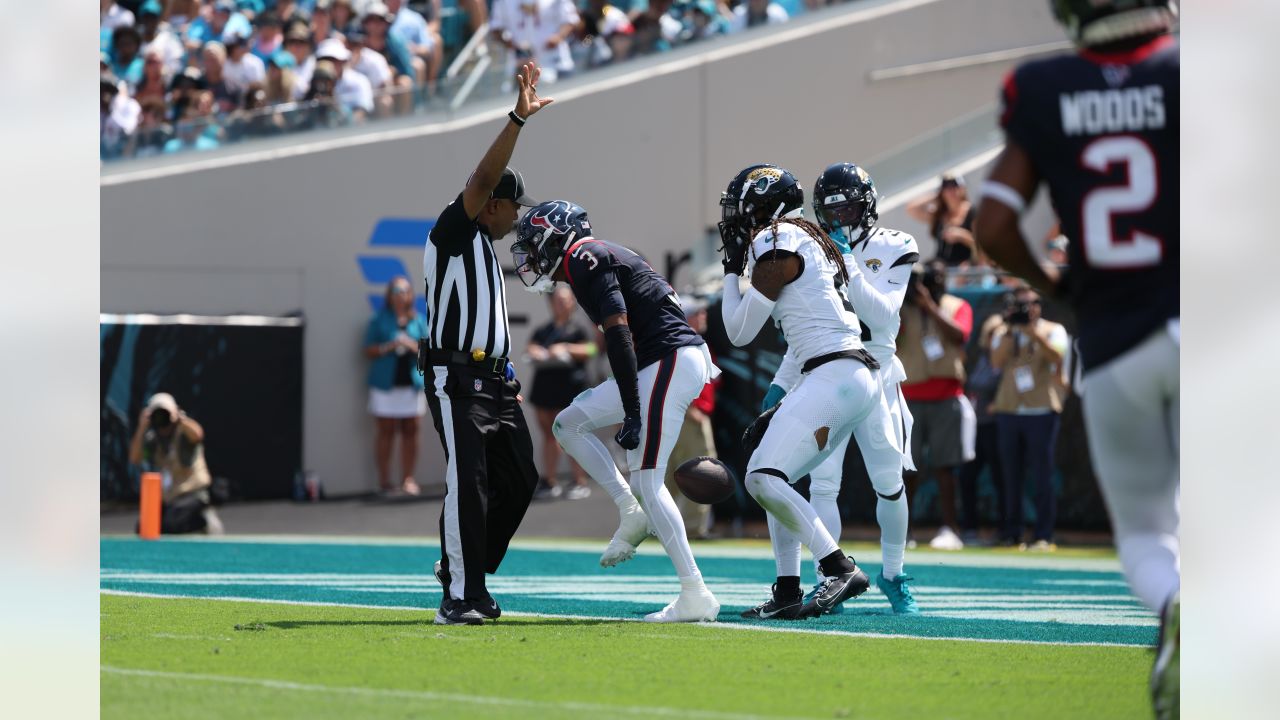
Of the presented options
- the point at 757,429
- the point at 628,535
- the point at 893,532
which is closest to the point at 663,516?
the point at 628,535

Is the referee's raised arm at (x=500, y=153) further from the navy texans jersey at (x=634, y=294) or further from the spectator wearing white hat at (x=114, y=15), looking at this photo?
the spectator wearing white hat at (x=114, y=15)

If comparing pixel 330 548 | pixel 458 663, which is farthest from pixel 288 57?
pixel 458 663

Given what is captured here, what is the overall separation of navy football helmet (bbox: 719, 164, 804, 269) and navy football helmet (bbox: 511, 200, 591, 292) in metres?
0.62

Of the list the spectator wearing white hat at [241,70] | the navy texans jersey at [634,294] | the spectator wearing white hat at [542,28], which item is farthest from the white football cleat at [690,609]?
the spectator wearing white hat at [241,70]

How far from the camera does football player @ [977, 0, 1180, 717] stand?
174 inches

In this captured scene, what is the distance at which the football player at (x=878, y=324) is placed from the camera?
7945mm

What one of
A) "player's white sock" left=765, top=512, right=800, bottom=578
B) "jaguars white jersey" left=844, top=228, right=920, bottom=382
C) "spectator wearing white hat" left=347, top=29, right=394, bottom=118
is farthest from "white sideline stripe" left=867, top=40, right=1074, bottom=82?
"player's white sock" left=765, top=512, right=800, bottom=578

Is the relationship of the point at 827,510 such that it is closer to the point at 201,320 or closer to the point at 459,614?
the point at 459,614

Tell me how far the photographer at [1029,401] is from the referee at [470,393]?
6972 millimetres

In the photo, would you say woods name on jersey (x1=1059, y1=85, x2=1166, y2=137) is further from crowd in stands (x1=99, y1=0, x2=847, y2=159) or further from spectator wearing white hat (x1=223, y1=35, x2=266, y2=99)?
spectator wearing white hat (x1=223, y1=35, x2=266, y2=99)

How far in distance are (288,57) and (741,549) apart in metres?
8.26

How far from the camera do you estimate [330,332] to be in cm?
1822
